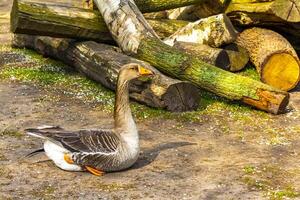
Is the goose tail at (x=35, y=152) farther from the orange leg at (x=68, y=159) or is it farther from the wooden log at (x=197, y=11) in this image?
the wooden log at (x=197, y=11)

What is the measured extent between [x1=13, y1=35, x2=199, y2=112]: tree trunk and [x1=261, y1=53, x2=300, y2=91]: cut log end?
8.11 feet

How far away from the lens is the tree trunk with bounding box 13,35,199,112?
11000mm

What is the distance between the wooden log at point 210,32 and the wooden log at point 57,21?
77.0 inches

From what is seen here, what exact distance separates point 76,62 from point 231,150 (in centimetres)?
535

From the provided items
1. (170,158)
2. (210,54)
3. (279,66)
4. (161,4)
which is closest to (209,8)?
(161,4)

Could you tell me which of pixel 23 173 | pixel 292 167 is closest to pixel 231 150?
pixel 292 167

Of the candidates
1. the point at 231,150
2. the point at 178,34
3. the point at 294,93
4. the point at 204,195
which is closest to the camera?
the point at 204,195

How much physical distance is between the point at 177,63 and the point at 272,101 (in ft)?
7.00

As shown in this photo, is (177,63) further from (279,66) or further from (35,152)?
(35,152)

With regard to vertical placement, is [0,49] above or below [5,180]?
below

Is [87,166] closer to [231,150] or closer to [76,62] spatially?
[231,150]

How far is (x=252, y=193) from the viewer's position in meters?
7.77

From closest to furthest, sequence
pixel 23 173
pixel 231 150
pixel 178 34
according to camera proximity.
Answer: pixel 23 173 → pixel 231 150 → pixel 178 34

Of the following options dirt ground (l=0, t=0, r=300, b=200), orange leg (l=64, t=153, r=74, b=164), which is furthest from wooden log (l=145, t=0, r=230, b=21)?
orange leg (l=64, t=153, r=74, b=164)
